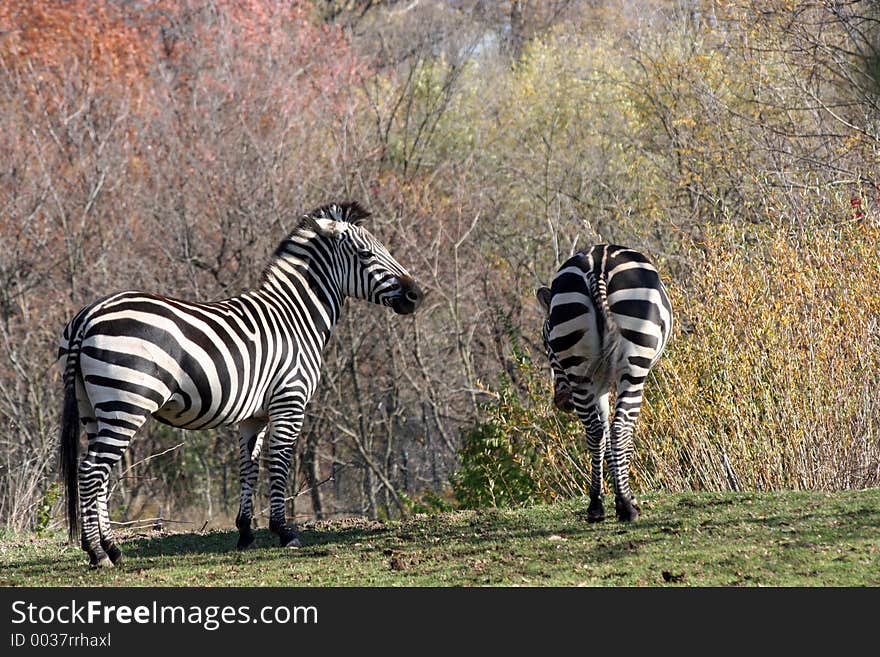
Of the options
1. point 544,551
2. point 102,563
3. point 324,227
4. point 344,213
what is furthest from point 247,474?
point 544,551

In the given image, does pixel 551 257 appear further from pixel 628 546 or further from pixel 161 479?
pixel 628 546

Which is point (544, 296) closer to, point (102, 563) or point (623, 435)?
point (623, 435)

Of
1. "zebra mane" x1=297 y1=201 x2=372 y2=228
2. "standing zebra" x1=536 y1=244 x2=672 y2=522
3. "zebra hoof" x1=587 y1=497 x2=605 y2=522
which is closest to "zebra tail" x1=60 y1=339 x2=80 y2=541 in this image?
"zebra mane" x1=297 y1=201 x2=372 y2=228

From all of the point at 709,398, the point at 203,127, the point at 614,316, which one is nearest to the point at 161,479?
the point at 203,127

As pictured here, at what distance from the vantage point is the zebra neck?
787 centimetres

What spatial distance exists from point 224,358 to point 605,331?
101 inches

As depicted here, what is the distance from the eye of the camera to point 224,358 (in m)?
7.09

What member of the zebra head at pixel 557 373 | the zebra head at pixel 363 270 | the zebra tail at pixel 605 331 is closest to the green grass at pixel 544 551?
the zebra head at pixel 557 373

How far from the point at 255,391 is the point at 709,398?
4440 mm

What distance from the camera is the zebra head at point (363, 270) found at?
816cm

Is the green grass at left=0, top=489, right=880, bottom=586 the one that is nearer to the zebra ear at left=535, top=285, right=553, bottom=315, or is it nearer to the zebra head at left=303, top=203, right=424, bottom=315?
the zebra ear at left=535, top=285, right=553, bottom=315

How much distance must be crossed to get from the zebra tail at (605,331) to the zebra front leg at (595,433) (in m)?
0.33

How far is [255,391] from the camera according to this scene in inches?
290

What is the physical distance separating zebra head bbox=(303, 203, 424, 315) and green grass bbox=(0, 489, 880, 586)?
1.78 m
